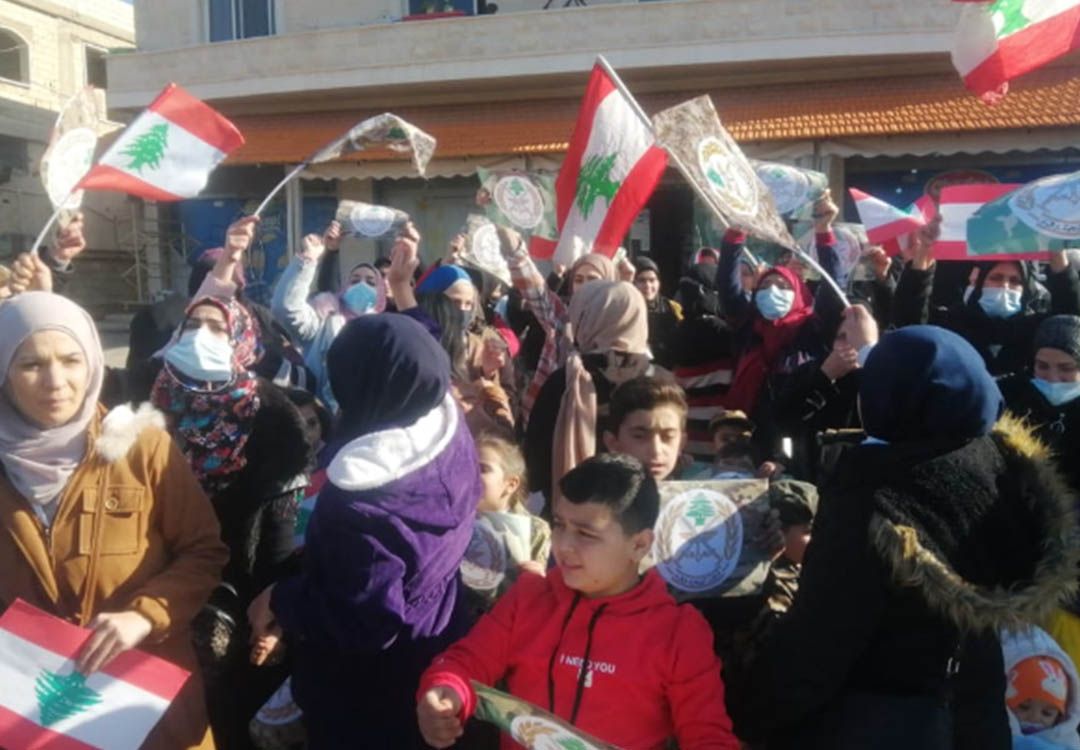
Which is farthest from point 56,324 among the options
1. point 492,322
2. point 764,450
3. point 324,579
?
point 492,322

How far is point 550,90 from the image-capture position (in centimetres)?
1407

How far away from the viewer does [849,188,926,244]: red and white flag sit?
616 cm

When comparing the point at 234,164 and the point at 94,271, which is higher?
the point at 234,164

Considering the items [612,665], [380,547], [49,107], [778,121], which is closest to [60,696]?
[380,547]

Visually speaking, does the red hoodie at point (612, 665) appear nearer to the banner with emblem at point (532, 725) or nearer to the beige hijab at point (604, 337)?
the banner with emblem at point (532, 725)

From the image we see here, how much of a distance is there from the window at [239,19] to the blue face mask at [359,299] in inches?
479

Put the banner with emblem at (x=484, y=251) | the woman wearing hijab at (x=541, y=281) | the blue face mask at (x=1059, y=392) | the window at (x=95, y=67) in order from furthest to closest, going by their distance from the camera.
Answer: the window at (x=95, y=67)
the banner with emblem at (x=484, y=251)
the woman wearing hijab at (x=541, y=281)
the blue face mask at (x=1059, y=392)

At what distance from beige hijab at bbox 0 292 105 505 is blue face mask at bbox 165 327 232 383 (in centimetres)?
64

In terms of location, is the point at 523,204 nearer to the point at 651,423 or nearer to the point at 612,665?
the point at 651,423

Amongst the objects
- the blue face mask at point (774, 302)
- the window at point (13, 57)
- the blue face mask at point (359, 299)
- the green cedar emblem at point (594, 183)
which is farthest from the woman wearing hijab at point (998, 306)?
the window at point (13, 57)

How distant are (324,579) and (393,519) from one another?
20 centimetres

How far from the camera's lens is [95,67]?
27031mm

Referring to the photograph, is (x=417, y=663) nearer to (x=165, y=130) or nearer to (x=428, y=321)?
(x=428, y=321)

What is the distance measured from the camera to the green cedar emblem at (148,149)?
485 cm
